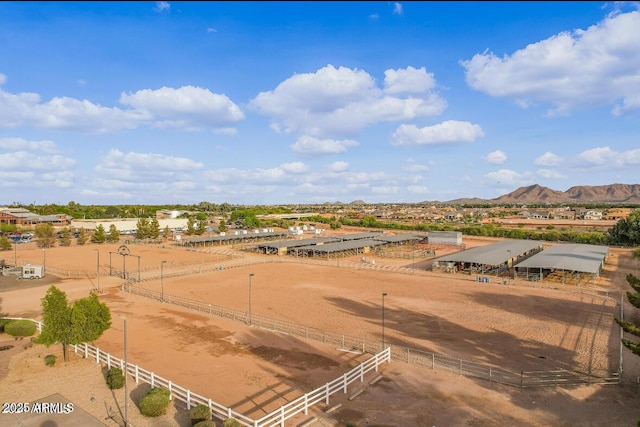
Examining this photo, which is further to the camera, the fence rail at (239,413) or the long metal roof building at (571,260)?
the long metal roof building at (571,260)

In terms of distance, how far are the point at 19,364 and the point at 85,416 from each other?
30.2ft

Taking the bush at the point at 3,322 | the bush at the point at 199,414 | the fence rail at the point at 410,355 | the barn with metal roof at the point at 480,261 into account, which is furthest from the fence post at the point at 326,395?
the barn with metal roof at the point at 480,261

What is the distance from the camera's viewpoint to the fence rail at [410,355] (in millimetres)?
19859

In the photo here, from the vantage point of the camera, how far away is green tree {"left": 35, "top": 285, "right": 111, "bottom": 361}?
2186 cm

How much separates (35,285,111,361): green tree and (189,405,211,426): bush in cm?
1053

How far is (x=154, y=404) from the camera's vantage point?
54.0ft

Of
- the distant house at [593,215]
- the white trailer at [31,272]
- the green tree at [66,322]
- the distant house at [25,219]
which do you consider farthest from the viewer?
the distant house at [593,215]

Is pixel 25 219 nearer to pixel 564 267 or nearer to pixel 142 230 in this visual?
pixel 142 230

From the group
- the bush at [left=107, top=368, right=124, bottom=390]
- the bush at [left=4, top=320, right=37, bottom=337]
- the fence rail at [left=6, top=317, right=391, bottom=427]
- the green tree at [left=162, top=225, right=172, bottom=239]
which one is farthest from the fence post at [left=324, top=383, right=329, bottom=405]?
the green tree at [left=162, top=225, right=172, bottom=239]

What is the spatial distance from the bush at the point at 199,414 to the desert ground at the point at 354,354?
78 centimetres

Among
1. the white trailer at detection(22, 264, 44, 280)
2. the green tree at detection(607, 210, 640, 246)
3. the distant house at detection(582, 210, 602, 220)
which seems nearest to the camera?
the white trailer at detection(22, 264, 44, 280)

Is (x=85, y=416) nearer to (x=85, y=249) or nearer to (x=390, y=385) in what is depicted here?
(x=390, y=385)

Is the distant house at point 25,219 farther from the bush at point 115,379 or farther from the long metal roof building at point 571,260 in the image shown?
the long metal roof building at point 571,260

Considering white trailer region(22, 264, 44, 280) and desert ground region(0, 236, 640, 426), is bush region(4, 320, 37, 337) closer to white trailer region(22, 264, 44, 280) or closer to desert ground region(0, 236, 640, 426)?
desert ground region(0, 236, 640, 426)
